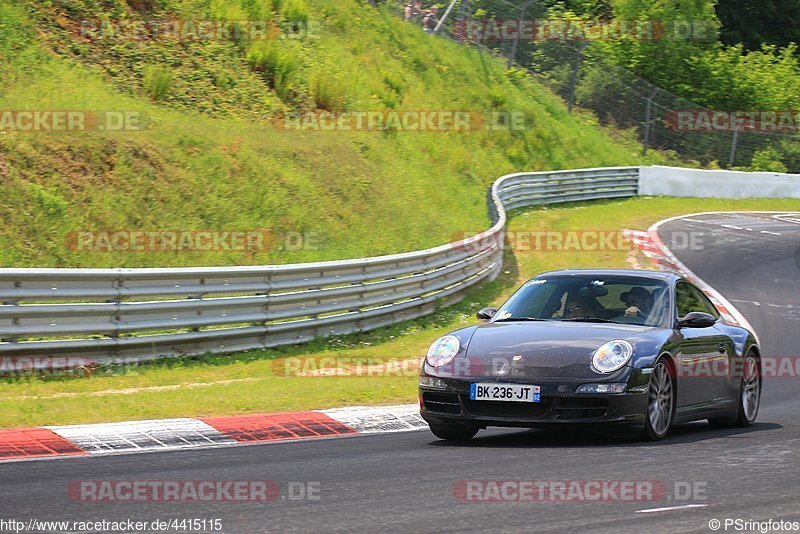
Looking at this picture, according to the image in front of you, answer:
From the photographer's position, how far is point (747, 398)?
10.5 m

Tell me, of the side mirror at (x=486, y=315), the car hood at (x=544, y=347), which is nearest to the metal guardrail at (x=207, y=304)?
the side mirror at (x=486, y=315)

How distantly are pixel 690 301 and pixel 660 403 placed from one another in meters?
1.53

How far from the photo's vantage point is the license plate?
27.8 feet

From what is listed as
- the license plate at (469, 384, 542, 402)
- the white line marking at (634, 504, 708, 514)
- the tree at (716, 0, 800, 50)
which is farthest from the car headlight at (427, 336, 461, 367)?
the tree at (716, 0, 800, 50)

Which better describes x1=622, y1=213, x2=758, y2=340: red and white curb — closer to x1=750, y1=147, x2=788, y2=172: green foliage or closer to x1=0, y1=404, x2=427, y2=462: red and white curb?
x1=0, y1=404, x2=427, y2=462: red and white curb

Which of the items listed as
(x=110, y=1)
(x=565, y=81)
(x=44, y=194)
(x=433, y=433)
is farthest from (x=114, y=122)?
(x=565, y=81)

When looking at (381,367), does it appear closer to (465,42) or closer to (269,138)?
(269,138)

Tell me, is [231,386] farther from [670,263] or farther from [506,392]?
[670,263]

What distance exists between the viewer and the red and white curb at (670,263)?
1988 centimetres

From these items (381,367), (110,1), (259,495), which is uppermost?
(110,1)

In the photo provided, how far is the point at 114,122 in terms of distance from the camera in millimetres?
21047

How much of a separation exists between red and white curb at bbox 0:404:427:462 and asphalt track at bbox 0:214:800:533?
0.37 metres

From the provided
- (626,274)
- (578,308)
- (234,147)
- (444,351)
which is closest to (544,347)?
(444,351)

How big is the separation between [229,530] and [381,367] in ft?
30.2
